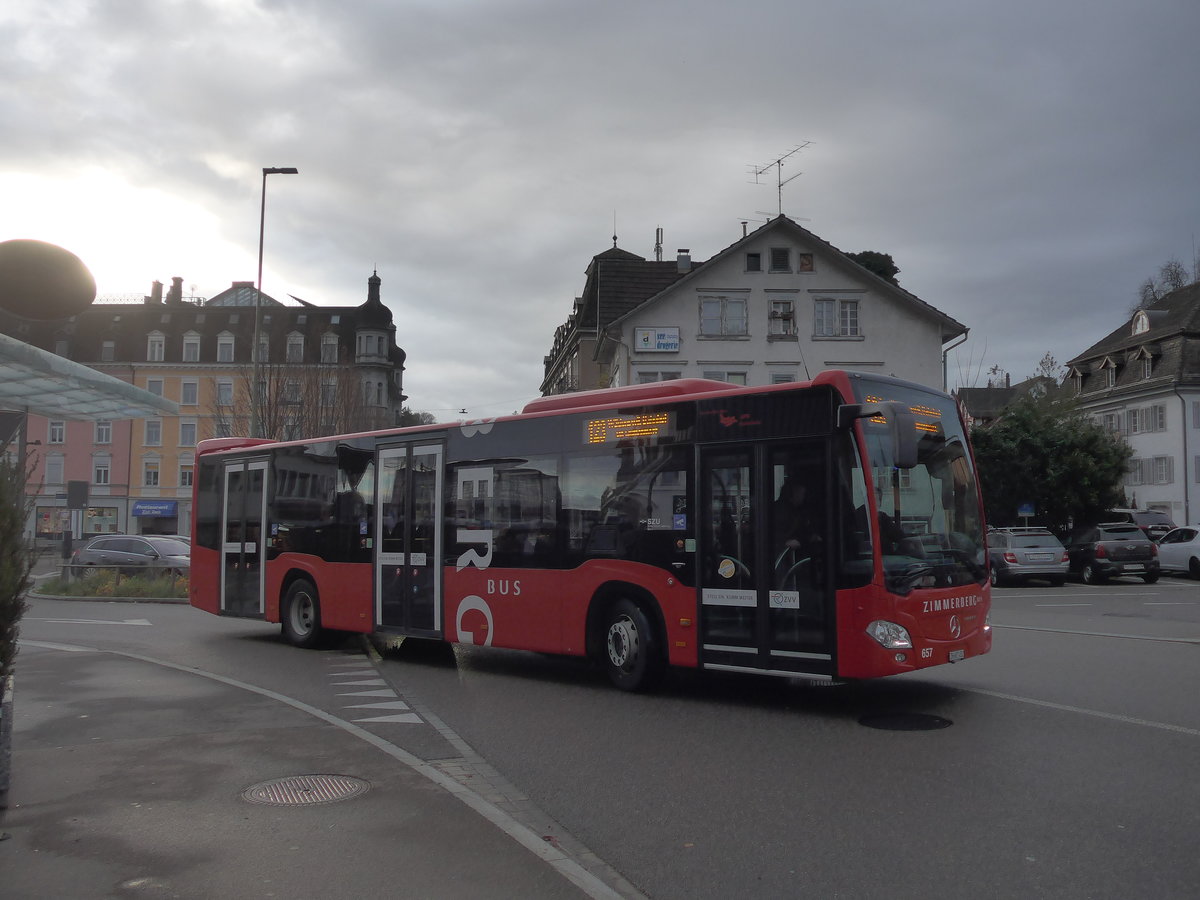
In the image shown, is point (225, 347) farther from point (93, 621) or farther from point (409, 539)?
point (409, 539)

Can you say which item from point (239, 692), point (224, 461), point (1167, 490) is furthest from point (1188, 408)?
point (239, 692)

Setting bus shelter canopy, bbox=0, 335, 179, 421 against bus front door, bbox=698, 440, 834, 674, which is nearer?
bus shelter canopy, bbox=0, 335, 179, 421

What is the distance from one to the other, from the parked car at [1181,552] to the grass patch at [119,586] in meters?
27.8

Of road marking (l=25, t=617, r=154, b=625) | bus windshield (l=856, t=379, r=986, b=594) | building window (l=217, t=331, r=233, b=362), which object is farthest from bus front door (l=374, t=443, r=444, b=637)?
building window (l=217, t=331, r=233, b=362)

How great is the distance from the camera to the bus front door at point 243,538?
53.0 ft

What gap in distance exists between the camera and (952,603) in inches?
370

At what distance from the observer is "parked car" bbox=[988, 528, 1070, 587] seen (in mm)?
29500

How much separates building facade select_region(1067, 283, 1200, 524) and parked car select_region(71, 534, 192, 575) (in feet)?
133

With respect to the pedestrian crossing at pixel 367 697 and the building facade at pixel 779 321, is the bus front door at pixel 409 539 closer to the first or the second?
the pedestrian crossing at pixel 367 697

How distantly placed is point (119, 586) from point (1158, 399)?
170 feet

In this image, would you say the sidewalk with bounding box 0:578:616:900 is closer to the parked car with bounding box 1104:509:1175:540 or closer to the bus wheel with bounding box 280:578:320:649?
the bus wheel with bounding box 280:578:320:649

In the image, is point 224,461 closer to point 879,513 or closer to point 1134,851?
point 879,513

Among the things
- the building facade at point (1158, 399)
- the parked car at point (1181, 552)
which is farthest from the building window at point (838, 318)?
the parked car at point (1181, 552)

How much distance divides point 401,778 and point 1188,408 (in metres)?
57.0
